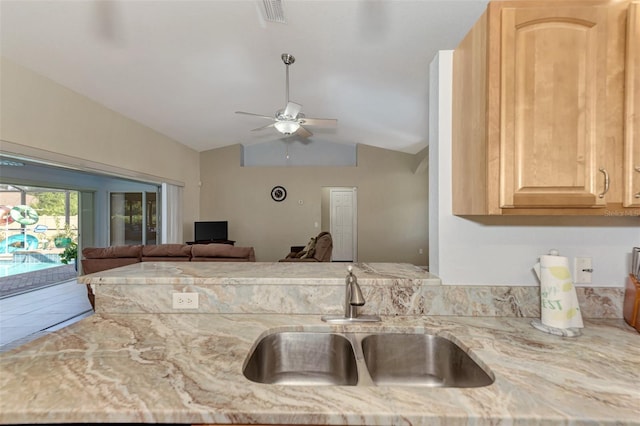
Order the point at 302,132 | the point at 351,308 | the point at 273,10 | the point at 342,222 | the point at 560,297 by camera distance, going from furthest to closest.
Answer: the point at 342,222 → the point at 302,132 → the point at 273,10 → the point at 351,308 → the point at 560,297

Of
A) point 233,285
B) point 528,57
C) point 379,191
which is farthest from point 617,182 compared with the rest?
point 379,191

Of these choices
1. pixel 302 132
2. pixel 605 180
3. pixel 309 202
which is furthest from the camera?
pixel 309 202

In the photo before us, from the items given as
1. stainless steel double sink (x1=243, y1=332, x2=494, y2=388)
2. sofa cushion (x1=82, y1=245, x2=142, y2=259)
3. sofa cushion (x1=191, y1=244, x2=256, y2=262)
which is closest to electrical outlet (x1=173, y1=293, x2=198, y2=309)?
stainless steel double sink (x1=243, y1=332, x2=494, y2=388)

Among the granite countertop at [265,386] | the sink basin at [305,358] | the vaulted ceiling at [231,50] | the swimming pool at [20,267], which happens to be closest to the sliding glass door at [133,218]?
the swimming pool at [20,267]

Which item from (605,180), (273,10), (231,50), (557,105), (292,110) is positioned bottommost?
(605,180)

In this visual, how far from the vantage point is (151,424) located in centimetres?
69

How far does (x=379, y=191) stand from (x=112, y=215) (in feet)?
20.5

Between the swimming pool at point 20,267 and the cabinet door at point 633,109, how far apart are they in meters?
8.39

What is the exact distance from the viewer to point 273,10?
2193mm

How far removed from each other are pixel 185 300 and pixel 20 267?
715 cm

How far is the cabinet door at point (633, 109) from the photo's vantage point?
2.96 ft

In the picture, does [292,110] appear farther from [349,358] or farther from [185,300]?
[349,358]

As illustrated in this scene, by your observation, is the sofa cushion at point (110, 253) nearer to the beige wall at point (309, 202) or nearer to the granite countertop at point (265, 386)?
the granite countertop at point (265, 386)

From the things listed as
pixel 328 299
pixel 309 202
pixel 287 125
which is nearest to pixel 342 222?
pixel 309 202
